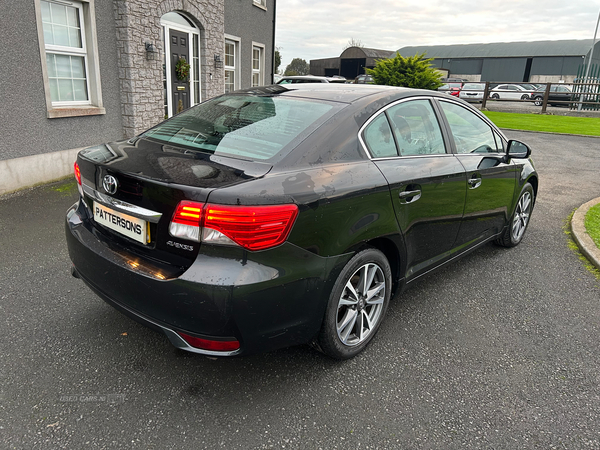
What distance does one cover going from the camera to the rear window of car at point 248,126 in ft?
8.08

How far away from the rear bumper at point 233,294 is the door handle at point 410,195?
622 millimetres

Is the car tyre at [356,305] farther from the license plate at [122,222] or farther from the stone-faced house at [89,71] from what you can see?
the stone-faced house at [89,71]

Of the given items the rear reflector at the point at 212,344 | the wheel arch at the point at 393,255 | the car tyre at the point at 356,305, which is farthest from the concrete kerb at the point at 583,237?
the rear reflector at the point at 212,344

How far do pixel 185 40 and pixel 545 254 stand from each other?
9043 millimetres

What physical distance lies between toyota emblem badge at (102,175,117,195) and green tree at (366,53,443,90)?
15803 mm

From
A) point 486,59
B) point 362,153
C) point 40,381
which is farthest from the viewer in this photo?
point 486,59

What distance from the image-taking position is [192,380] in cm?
246

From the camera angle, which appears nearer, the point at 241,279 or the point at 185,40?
the point at 241,279

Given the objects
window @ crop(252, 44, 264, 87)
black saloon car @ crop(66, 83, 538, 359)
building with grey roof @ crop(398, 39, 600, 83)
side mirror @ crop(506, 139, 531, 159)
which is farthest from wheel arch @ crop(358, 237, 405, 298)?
building with grey roof @ crop(398, 39, 600, 83)

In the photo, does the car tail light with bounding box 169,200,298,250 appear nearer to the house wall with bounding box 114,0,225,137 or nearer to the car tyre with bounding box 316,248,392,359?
the car tyre with bounding box 316,248,392,359

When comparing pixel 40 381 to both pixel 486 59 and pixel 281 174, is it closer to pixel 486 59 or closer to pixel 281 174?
pixel 281 174

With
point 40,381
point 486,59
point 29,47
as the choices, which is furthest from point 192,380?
point 486,59

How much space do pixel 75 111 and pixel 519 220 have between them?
21.8 ft

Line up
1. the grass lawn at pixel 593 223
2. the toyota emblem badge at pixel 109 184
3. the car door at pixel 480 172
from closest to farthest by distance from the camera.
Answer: the toyota emblem badge at pixel 109 184 < the car door at pixel 480 172 < the grass lawn at pixel 593 223
